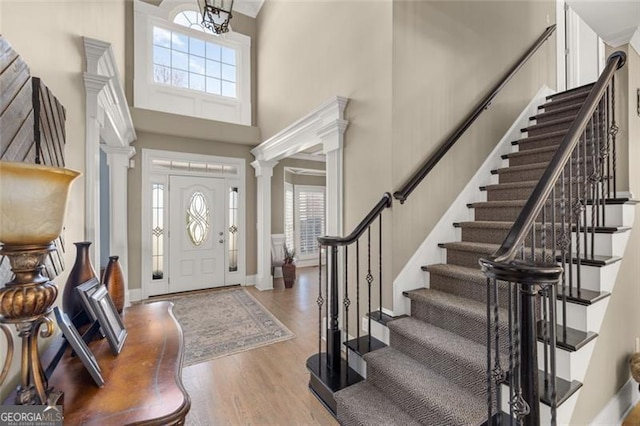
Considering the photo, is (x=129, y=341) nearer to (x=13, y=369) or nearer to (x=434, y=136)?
(x=13, y=369)

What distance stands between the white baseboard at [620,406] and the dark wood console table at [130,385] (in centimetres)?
223

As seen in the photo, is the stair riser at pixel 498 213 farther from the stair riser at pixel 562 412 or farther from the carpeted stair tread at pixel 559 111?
the carpeted stair tread at pixel 559 111

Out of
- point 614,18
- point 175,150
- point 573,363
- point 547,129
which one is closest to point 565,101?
point 547,129

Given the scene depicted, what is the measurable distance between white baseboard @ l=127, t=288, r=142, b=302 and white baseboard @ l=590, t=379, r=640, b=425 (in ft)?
17.1

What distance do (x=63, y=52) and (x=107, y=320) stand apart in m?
1.51

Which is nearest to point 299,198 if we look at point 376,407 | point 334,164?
point 334,164

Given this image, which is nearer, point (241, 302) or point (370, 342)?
point (370, 342)

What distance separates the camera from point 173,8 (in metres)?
4.74

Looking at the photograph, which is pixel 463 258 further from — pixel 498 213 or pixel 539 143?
pixel 539 143

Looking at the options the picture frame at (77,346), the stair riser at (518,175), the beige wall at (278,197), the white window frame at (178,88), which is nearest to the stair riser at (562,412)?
the picture frame at (77,346)

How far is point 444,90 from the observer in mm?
2801

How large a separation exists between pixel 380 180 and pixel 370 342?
4.50 feet

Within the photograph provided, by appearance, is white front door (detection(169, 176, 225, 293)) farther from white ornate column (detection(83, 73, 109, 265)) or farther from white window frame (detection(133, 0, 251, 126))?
white ornate column (detection(83, 73, 109, 265))

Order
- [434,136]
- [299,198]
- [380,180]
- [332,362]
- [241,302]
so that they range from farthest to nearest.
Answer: [299,198]
[241,302]
[434,136]
[380,180]
[332,362]
